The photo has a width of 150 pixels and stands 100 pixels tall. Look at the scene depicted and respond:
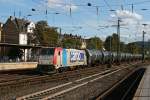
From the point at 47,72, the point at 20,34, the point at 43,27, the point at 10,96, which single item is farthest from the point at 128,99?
the point at 43,27

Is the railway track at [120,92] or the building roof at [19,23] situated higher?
the building roof at [19,23]

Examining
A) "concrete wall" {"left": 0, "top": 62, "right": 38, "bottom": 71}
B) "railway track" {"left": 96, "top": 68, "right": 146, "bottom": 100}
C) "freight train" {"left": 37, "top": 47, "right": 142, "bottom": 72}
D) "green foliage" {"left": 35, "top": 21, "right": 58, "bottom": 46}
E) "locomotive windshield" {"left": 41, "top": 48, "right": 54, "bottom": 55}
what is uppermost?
"green foliage" {"left": 35, "top": 21, "right": 58, "bottom": 46}

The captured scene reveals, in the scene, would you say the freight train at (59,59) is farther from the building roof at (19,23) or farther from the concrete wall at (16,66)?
the building roof at (19,23)

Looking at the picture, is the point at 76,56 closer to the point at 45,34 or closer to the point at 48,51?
the point at 48,51

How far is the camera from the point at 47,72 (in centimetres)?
3731

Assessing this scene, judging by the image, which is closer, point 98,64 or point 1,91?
point 1,91

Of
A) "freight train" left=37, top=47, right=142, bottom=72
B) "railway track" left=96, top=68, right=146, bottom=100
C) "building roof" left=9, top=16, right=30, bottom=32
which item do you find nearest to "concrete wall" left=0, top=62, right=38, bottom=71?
"freight train" left=37, top=47, right=142, bottom=72

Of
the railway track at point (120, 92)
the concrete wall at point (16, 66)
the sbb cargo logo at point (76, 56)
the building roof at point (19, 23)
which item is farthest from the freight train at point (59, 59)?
the building roof at point (19, 23)

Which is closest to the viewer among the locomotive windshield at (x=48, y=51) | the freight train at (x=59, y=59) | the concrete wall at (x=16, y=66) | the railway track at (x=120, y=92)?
the railway track at (x=120, y=92)

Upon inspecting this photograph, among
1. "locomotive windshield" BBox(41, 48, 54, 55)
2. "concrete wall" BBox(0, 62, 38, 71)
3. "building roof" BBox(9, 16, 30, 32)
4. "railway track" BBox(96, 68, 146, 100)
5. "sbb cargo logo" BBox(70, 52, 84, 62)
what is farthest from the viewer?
"building roof" BBox(9, 16, 30, 32)

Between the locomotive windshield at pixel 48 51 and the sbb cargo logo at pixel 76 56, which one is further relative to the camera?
the sbb cargo logo at pixel 76 56

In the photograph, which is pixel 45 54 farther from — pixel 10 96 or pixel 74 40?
pixel 74 40

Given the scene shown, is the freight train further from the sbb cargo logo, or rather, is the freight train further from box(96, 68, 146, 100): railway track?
box(96, 68, 146, 100): railway track

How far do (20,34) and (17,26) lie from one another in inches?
266
